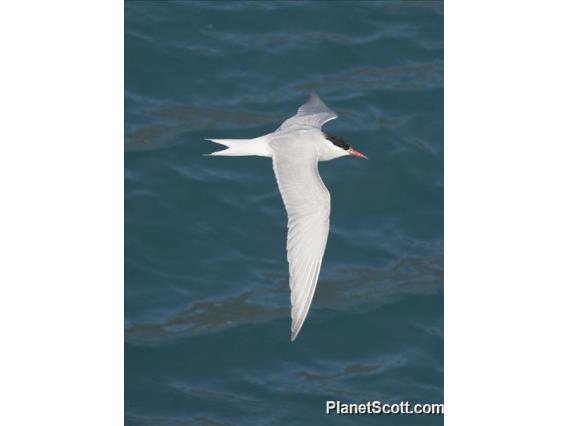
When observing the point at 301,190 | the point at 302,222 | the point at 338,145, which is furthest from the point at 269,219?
the point at 302,222

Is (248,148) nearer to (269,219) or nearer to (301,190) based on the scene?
(301,190)

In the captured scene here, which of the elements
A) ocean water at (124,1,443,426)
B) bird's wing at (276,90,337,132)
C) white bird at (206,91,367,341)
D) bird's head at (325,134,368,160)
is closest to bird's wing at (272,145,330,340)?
white bird at (206,91,367,341)

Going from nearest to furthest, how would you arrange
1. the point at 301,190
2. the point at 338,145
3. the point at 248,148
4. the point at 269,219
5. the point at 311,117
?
the point at 301,190
the point at 248,148
the point at 338,145
the point at 311,117
the point at 269,219

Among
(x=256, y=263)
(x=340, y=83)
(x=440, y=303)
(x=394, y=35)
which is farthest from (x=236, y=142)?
(x=394, y=35)

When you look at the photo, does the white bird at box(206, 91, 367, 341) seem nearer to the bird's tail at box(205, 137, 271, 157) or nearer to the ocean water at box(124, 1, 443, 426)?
the bird's tail at box(205, 137, 271, 157)

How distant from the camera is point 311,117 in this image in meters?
10.2

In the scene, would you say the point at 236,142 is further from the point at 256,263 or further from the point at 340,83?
the point at 340,83

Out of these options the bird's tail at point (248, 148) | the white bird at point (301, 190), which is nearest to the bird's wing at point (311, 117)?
the white bird at point (301, 190)

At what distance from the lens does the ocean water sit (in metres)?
10.1

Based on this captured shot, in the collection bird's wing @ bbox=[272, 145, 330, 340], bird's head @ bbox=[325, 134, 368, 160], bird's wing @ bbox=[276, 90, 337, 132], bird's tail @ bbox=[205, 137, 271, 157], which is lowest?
bird's wing @ bbox=[272, 145, 330, 340]

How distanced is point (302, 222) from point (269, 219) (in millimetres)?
2506

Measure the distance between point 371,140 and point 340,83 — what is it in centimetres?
93

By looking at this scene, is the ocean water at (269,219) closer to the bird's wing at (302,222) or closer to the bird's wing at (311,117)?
the bird's wing at (311,117)

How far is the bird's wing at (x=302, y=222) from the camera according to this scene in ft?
26.6
